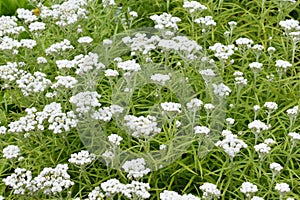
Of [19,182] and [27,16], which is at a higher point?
[27,16]

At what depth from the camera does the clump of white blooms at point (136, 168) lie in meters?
3.21

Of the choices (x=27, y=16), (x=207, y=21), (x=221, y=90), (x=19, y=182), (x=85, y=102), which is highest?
(x=27, y=16)

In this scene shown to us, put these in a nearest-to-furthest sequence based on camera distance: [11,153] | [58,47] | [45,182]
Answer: [45,182]
[11,153]
[58,47]

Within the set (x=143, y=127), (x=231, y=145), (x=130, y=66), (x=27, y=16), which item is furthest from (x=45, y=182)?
(x=27, y=16)

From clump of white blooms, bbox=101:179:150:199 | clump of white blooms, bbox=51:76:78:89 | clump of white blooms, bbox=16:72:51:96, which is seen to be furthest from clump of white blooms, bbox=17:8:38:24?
clump of white blooms, bbox=101:179:150:199

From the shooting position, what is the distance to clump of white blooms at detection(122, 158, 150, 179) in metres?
3.21

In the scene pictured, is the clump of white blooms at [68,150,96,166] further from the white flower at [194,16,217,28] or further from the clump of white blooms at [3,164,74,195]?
the white flower at [194,16,217,28]

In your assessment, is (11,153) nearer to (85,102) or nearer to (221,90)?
(85,102)

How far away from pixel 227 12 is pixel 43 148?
2162mm

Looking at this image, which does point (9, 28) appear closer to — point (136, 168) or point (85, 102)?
point (85, 102)

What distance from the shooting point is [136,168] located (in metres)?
3.25

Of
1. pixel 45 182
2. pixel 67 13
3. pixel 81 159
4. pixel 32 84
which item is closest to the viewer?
pixel 45 182

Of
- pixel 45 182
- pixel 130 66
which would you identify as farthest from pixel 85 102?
pixel 45 182

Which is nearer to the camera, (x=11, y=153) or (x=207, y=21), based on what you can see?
(x=11, y=153)
